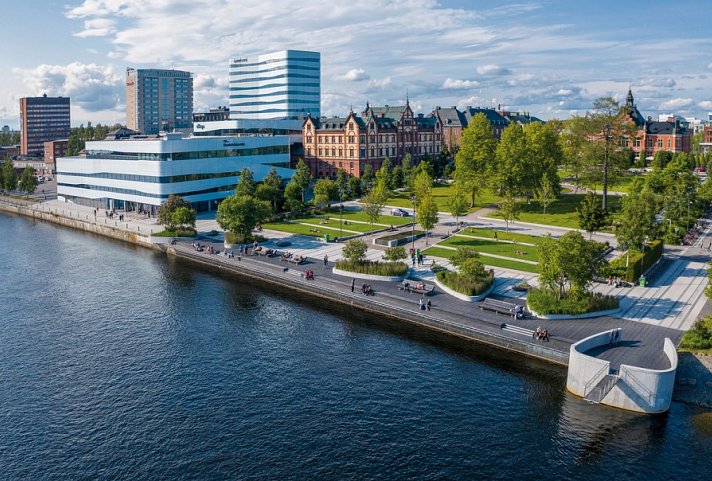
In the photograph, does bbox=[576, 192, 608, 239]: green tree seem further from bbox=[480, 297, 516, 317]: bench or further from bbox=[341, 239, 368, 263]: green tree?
bbox=[341, 239, 368, 263]: green tree

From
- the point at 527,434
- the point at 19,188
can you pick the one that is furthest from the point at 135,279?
the point at 19,188

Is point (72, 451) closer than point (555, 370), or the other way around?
point (72, 451)

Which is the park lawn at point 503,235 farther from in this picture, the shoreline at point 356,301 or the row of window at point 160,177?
the row of window at point 160,177

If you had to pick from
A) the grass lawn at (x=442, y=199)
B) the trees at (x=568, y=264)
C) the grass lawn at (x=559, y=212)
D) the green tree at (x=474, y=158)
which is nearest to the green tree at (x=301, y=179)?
the grass lawn at (x=442, y=199)

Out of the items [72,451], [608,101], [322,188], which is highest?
[608,101]

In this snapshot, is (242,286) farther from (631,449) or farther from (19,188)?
(19,188)

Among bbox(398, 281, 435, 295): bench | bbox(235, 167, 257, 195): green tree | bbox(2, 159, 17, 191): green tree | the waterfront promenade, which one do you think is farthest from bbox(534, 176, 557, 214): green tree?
bbox(2, 159, 17, 191): green tree

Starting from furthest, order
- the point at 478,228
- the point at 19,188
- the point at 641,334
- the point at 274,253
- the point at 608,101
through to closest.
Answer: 1. the point at 19,188
2. the point at 608,101
3. the point at 478,228
4. the point at 274,253
5. the point at 641,334
